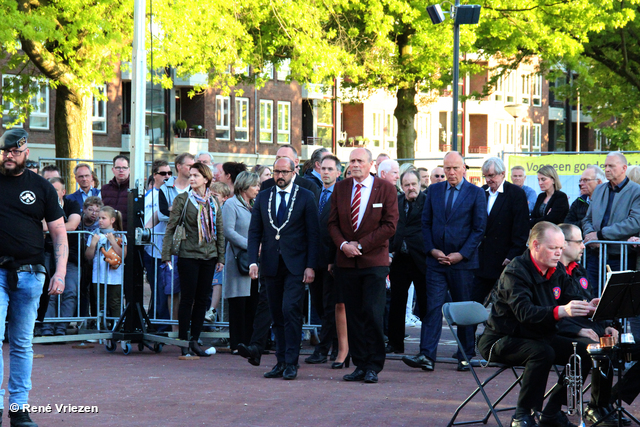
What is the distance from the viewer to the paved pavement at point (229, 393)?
23.1 feet

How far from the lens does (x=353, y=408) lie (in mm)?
7484

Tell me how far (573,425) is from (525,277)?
115cm

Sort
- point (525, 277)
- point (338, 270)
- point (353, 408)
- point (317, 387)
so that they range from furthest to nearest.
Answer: point (338, 270)
point (317, 387)
point (353, 408)
point (525, 277)

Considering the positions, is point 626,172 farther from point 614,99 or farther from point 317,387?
point 614,99

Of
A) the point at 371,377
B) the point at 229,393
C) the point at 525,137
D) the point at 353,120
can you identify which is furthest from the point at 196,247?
the point at 525,137

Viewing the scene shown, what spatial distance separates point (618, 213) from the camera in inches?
402

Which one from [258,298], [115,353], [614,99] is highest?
[614,99]

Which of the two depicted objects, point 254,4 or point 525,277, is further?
point 254,4

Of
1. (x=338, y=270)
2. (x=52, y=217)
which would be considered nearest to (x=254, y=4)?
(x=338, y=270)

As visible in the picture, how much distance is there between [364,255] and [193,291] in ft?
7.21

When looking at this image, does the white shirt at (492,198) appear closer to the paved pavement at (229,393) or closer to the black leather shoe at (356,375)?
the paved pavement at (229,393)

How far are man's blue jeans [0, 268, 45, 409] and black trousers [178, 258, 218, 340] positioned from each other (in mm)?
3187

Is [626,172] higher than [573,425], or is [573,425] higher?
[626,172]

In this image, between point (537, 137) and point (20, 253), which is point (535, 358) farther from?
point (537, 137)
